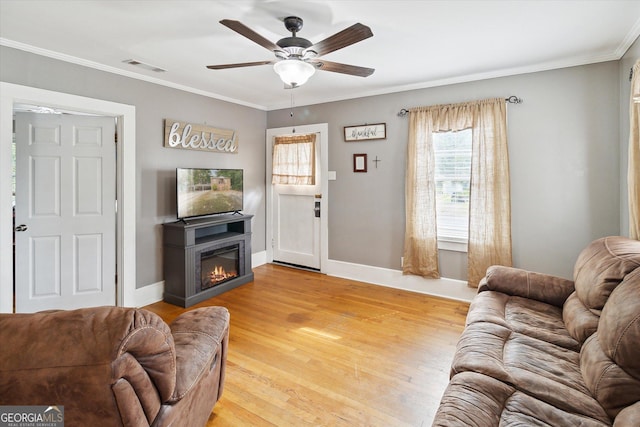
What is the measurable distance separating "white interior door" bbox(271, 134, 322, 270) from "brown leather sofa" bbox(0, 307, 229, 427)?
3.91 m

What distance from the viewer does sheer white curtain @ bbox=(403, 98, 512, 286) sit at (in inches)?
141

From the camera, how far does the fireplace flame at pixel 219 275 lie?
4203 millimetres

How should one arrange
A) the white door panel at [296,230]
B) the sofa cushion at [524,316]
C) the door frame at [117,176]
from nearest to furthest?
the sofa cushion at [524,316]
the door frame at [117,176]
the white door panel at [296,230]

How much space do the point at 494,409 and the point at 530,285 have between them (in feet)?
4.80

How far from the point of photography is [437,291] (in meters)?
4.09

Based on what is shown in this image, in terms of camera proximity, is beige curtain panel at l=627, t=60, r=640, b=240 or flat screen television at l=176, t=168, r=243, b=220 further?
flat screen television at l=176, t=168, r=243, b=220

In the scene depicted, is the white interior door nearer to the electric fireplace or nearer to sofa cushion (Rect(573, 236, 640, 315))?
the electric fireplace

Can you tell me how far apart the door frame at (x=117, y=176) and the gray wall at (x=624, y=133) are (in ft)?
15.3

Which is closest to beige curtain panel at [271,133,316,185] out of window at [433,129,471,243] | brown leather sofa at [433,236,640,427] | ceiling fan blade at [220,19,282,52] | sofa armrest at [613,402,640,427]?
window at [433,129,471,243]

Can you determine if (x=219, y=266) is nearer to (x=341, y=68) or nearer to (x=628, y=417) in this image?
(x=341, y=68)

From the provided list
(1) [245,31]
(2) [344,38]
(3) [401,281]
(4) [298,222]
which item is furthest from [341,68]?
(4) [298,222]

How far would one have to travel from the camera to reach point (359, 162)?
456 centimetres

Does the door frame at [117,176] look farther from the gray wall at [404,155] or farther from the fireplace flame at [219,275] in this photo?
the fireplace flame at [219,275]

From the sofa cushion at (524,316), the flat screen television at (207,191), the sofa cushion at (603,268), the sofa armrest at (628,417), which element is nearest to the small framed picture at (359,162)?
the flat screen television at (207,191)
